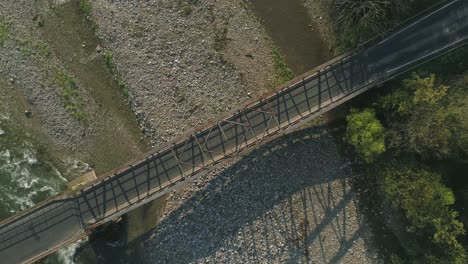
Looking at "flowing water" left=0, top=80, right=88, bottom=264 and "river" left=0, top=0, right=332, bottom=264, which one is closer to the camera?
"river" left=0, top=0, right=332, bottom=264

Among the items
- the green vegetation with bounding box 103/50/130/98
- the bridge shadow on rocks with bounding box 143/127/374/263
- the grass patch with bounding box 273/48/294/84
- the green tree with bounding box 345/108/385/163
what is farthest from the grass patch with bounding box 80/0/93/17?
the green tree with bounding box 345/108/385/163

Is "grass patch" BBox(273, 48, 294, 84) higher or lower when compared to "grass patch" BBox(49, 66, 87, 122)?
lower

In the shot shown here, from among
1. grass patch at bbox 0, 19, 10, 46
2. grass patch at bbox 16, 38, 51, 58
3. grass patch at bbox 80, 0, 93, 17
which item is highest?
grass patch at bbox 0, 19, 10, 46

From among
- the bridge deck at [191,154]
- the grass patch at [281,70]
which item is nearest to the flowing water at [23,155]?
the bridge deck at [191,154]

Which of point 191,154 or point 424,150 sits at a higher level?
point 191,154

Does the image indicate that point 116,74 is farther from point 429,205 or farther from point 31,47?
point 429,205

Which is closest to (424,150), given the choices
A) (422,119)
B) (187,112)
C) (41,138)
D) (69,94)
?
(422,119)

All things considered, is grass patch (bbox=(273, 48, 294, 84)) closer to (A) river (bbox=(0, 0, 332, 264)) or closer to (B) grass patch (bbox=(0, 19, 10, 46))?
(A) river (bbox=(0, 0, 332, 264))

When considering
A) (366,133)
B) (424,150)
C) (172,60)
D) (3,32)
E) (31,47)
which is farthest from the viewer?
(31,47)
